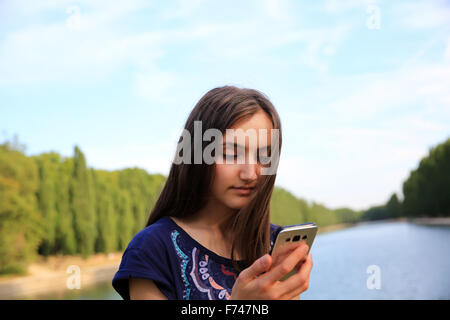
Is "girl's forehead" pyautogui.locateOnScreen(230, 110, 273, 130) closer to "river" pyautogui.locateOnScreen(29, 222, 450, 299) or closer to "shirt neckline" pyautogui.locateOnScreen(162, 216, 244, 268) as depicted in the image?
"shirt neckline" pyautogui.locateOnScreen(162, 216, 244, 268)

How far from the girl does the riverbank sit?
23.8 m

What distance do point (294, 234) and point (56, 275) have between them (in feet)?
104

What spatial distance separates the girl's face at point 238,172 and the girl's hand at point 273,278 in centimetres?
35

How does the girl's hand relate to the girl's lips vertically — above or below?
below

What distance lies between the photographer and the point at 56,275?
30031 millimetres

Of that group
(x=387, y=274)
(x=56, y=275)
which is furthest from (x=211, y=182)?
(x=56, y=275)

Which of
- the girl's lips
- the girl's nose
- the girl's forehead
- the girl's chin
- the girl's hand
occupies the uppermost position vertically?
the girl's forehead

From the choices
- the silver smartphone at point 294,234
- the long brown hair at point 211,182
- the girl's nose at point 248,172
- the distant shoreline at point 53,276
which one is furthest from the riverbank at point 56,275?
the silver smartphone at point 294,234

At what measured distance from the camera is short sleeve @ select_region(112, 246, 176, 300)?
1.45m

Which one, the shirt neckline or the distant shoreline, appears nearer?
the shirt neckline

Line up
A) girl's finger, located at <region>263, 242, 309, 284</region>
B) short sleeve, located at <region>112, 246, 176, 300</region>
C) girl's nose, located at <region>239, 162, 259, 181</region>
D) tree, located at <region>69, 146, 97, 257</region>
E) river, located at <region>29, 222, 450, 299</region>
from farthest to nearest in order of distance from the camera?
tree, located at <region>69, 146, 97, 257</region> < river, located at <region>29, 222, 450, 299</region> < girl's nose, located at <region>239, 162, 259, 181</region> < short sleeve, located at <region>112, 246, 176, 300</region> < girl's finger, located at <region>263, 242, 309, 284</region>

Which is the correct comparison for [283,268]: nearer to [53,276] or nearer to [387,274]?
[387,274]

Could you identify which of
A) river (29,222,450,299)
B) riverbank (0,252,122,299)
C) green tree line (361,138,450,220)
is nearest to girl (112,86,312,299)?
river (29,222,450,299)

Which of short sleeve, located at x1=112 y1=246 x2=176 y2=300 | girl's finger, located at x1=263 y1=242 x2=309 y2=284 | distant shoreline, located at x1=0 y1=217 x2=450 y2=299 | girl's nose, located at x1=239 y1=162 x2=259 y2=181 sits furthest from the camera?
distant shoreline, located at x1=0 y1=217 x2=450 y2=299
